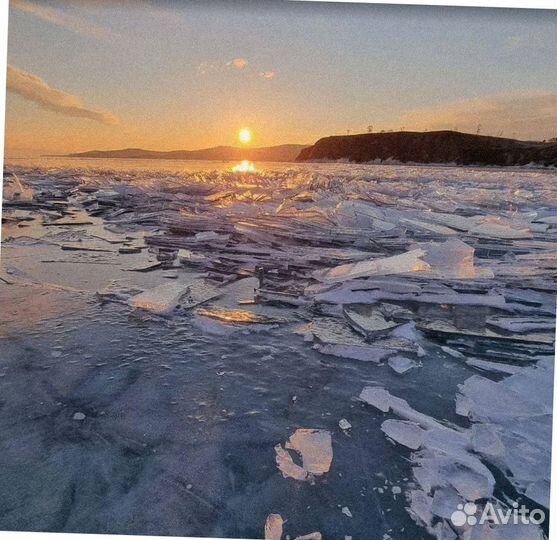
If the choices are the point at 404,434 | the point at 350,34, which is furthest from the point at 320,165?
the point at 404,434

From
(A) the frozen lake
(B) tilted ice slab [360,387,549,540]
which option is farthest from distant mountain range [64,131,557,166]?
(B) tilted ice slab [360,387,549,540]

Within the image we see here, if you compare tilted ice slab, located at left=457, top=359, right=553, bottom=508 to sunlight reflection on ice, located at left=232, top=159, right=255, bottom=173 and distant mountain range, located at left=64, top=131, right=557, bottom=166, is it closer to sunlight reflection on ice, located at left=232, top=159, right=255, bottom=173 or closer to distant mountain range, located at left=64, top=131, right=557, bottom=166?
distant mountain range, located at left=64, top=131, right=557, bottom=166

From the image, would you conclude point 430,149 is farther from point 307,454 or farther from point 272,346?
point 307,454

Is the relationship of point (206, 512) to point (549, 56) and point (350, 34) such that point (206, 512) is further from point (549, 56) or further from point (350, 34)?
point (549, 56)

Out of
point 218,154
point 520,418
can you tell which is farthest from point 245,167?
point 520,418

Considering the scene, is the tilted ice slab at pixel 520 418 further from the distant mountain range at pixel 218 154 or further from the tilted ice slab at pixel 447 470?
the distant mountain range at pixel 218 154
